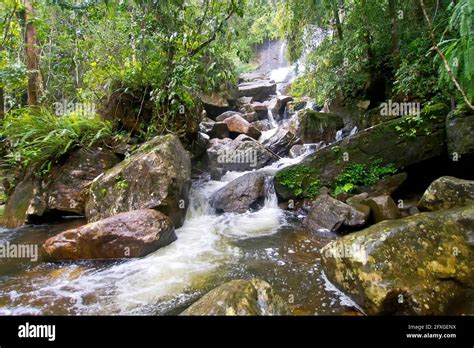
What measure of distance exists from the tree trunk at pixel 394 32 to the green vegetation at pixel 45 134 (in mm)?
8361

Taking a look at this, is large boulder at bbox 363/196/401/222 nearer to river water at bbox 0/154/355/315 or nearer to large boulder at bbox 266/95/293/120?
river water at bbox 0/154/355/315

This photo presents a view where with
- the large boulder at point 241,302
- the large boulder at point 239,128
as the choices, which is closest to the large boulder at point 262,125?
the large boulder at point 239,128

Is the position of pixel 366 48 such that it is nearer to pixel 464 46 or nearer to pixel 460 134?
pixel 460 134

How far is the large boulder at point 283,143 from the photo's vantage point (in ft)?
36.2

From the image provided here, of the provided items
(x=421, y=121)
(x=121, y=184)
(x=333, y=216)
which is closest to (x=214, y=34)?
(x=121, y=184)

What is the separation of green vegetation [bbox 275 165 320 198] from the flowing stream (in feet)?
3.93

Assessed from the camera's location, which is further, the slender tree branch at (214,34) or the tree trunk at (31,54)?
the tree trunk at (31,54)

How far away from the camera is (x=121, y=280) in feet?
13.1

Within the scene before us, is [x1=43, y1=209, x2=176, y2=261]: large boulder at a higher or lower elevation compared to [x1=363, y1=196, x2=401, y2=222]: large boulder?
lower

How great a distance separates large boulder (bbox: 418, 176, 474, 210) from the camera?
4133 millimetres

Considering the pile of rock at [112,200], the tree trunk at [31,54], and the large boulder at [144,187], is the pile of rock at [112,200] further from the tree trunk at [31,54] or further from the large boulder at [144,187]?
the tree trunk at [31,54]

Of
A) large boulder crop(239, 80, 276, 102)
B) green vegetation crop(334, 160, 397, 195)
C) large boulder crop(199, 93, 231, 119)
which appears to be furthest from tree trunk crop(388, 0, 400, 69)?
large boulder crop(239, 80, 276, 102)

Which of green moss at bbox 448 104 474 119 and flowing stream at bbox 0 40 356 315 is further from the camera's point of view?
green moss at bbox 448 104 474 119
